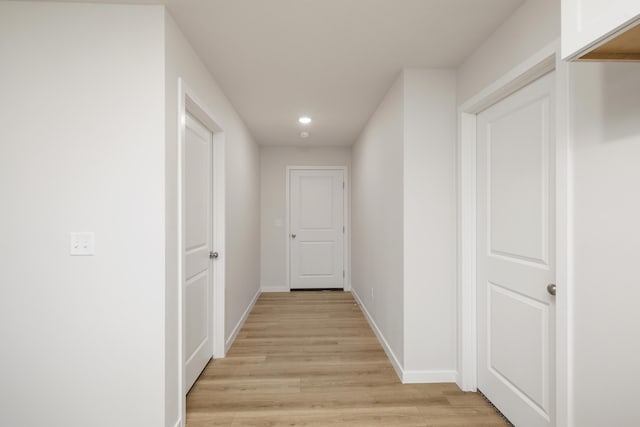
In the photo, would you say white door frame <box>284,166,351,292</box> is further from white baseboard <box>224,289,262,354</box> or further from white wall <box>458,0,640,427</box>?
white wall <box>458,0,640,427</box>

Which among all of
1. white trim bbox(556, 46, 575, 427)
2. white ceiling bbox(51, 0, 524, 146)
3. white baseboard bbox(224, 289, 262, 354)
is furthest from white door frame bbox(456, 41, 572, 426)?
white baseboard bbox(224, 289, 262, 354)

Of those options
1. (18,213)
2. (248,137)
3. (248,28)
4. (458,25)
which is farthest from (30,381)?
(248,137)

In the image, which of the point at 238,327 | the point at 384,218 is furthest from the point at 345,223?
the point at 238,327

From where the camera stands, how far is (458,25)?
1.97 m

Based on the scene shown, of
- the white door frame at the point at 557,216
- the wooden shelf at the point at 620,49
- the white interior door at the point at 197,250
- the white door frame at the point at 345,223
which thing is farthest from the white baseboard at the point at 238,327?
the wooden shelf at the point at 620,49

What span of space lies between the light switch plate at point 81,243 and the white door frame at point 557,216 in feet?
7.37

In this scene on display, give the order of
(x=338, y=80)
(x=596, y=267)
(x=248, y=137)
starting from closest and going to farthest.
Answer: (x=596, y=267)
(x=338, y=80)
(x=248, y=137)

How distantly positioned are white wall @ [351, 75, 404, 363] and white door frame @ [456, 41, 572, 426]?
1.41 ft

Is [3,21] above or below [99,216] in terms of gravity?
above

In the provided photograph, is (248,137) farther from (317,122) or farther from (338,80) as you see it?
(338,80)

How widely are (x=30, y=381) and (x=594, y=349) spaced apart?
2.60 meters

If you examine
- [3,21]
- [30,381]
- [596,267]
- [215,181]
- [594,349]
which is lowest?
[30,381]

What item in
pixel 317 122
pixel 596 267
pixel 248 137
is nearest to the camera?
pixel 596 267

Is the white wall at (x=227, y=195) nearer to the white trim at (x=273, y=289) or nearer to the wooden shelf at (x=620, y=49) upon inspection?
the white trim at (x=273, y=289)
